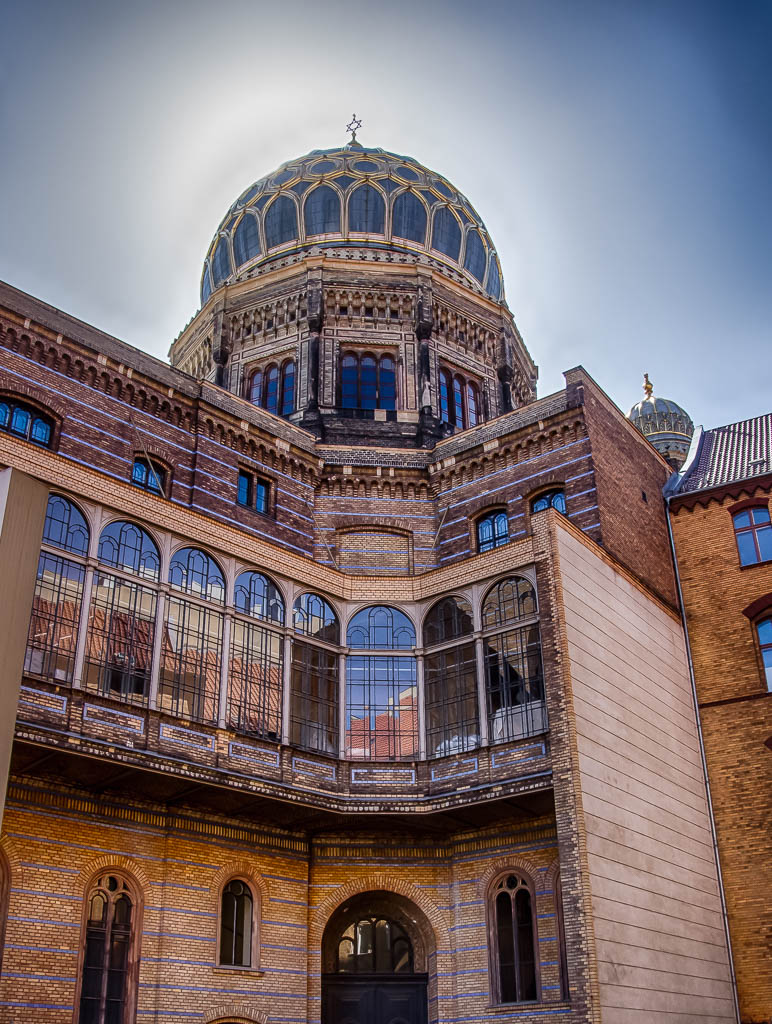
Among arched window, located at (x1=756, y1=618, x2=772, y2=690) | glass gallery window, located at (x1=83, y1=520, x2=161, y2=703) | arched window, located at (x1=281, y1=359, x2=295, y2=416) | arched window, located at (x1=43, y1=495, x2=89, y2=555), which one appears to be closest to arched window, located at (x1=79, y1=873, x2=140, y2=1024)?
glass gallery window, located at (x1=83, y1=520, x2=161, y2=703)

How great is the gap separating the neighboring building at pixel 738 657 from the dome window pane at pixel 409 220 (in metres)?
14.9

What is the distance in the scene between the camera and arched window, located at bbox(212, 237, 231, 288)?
142 ft

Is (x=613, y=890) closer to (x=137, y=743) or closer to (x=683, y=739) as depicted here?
(x=683, y=739)

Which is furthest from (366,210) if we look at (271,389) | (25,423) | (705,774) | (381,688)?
(705,774)

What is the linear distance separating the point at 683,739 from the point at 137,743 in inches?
546

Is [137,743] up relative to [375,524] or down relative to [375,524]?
down

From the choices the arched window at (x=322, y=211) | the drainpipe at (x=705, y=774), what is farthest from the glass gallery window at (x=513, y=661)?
the arched window at (x=322, y=211)

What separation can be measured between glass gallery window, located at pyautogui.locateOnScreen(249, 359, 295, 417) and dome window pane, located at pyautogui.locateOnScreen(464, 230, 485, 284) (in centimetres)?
878

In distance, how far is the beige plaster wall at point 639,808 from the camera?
871 inches

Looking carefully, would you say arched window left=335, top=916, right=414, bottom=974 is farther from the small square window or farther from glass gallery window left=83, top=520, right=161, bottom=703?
the small square window

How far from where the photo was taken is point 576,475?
29297 millimetres

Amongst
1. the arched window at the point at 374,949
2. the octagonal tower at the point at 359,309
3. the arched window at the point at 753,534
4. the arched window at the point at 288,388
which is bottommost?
the arched window at the point at 374,949

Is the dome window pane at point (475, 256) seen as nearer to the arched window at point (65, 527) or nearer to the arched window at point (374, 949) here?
the arched window at point (65, 527)

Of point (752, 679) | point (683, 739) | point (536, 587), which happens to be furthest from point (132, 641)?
point (752, 679)
